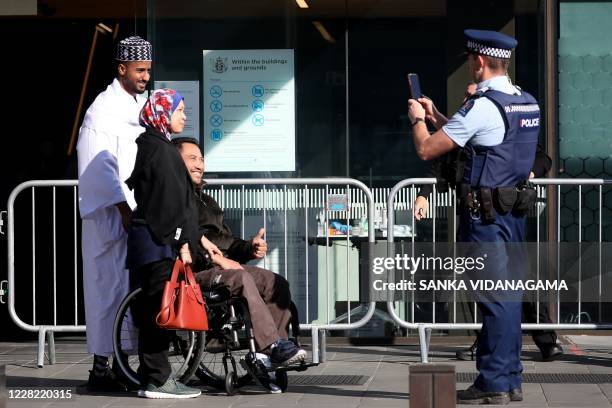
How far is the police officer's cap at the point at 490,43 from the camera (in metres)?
7.14

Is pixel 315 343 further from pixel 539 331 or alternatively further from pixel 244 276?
pixel 244 276

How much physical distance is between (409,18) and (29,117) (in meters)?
4.55

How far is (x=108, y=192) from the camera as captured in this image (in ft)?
25.9

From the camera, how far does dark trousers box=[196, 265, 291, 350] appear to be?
7.48 meters

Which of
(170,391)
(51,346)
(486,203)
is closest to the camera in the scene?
(486,203)

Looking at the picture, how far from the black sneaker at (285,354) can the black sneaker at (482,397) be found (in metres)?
0.91

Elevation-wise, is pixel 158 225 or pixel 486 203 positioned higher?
pixel 486 203

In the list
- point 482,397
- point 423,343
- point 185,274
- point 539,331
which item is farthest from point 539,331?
point 185,274

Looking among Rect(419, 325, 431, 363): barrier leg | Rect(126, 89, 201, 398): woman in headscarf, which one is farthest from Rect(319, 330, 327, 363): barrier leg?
Rect(126, 89, 201, 398): woman in headscarf

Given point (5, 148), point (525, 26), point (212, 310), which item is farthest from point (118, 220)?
point (5, 148)

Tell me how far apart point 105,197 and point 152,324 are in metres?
0.88

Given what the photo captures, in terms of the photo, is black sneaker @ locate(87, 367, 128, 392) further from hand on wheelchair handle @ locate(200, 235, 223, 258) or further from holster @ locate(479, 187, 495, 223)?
holster @ locate(479, 187, 495, 223)

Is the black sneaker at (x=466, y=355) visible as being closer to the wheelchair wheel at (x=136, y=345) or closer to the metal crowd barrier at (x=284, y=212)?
the metal crowd barrier at (x=284, y=212)

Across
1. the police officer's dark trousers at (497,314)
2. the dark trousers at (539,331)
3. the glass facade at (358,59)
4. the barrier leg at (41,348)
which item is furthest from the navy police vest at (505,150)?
the barrier leg at (41,348)
